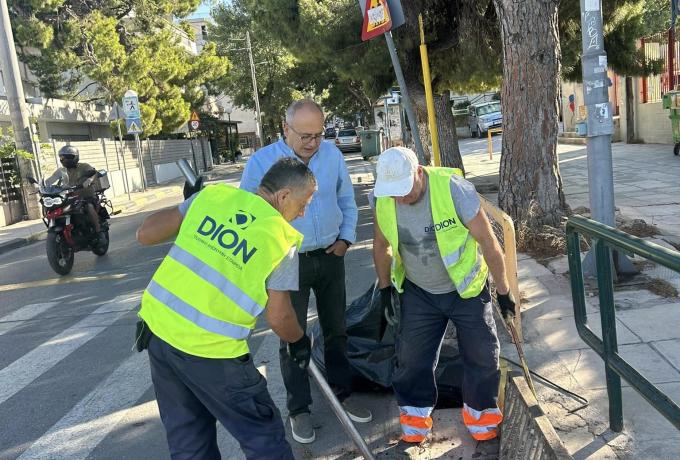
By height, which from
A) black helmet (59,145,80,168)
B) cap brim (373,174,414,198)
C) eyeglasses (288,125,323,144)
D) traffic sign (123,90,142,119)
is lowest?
cap brim (373,174,414,198)

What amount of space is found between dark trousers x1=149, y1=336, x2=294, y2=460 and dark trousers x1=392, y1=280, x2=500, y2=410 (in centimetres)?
110

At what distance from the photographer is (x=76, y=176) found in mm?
8984

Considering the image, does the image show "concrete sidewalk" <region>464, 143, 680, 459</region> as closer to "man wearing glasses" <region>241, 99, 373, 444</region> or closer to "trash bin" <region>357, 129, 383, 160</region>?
"man wearing glasses" <region>241, 99, 373, 444</region>

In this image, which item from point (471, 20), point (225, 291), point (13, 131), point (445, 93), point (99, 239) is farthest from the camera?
point (13, 131)

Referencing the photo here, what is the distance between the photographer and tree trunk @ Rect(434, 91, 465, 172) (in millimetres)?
12383

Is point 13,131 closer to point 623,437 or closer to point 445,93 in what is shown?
point 445,93

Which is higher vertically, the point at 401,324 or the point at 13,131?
the point at 13,131

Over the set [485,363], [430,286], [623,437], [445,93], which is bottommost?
[623,437]

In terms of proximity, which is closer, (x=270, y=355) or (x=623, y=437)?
(x=623, y=437)

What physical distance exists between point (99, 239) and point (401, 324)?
706 cm

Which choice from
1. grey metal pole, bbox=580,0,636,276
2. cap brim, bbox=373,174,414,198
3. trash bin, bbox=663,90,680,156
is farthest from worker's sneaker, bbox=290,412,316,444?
trash bin, bbox=663,90,680,156

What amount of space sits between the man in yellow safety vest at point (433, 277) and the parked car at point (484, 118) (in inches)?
1155

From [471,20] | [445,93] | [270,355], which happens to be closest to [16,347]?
[270,355]

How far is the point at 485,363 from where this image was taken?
3.17 meters
